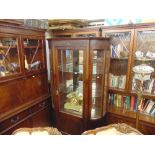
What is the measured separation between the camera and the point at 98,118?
1.96m

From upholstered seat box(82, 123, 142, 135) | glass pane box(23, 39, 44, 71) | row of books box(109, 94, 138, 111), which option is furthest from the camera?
row of books box(109, 94, 138, 111)

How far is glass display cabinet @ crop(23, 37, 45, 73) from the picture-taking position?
71.6 inches

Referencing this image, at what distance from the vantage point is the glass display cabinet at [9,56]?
4.95 ft

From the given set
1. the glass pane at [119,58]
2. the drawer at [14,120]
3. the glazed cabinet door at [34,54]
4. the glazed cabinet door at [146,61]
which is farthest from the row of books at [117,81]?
the drawer at [14,120]

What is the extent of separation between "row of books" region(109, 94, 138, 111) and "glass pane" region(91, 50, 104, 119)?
0.35 metres

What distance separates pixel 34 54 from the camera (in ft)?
6.47

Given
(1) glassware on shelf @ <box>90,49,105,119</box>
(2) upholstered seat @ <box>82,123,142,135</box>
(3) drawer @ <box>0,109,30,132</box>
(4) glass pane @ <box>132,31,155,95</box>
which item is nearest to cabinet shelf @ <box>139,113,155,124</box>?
(4) glass pane @ <box>132,31,155,95</box>

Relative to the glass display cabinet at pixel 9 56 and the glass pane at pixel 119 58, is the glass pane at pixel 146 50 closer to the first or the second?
the glass pane at pixel 119 58

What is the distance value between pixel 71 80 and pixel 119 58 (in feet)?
2.62

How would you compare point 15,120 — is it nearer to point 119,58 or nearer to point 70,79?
point 70,79

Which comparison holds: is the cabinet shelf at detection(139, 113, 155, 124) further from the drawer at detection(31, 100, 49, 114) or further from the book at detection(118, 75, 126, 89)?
the drawer at detection(31, 100, 49, 114)

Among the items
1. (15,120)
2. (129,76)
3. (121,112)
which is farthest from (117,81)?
(15,120)
